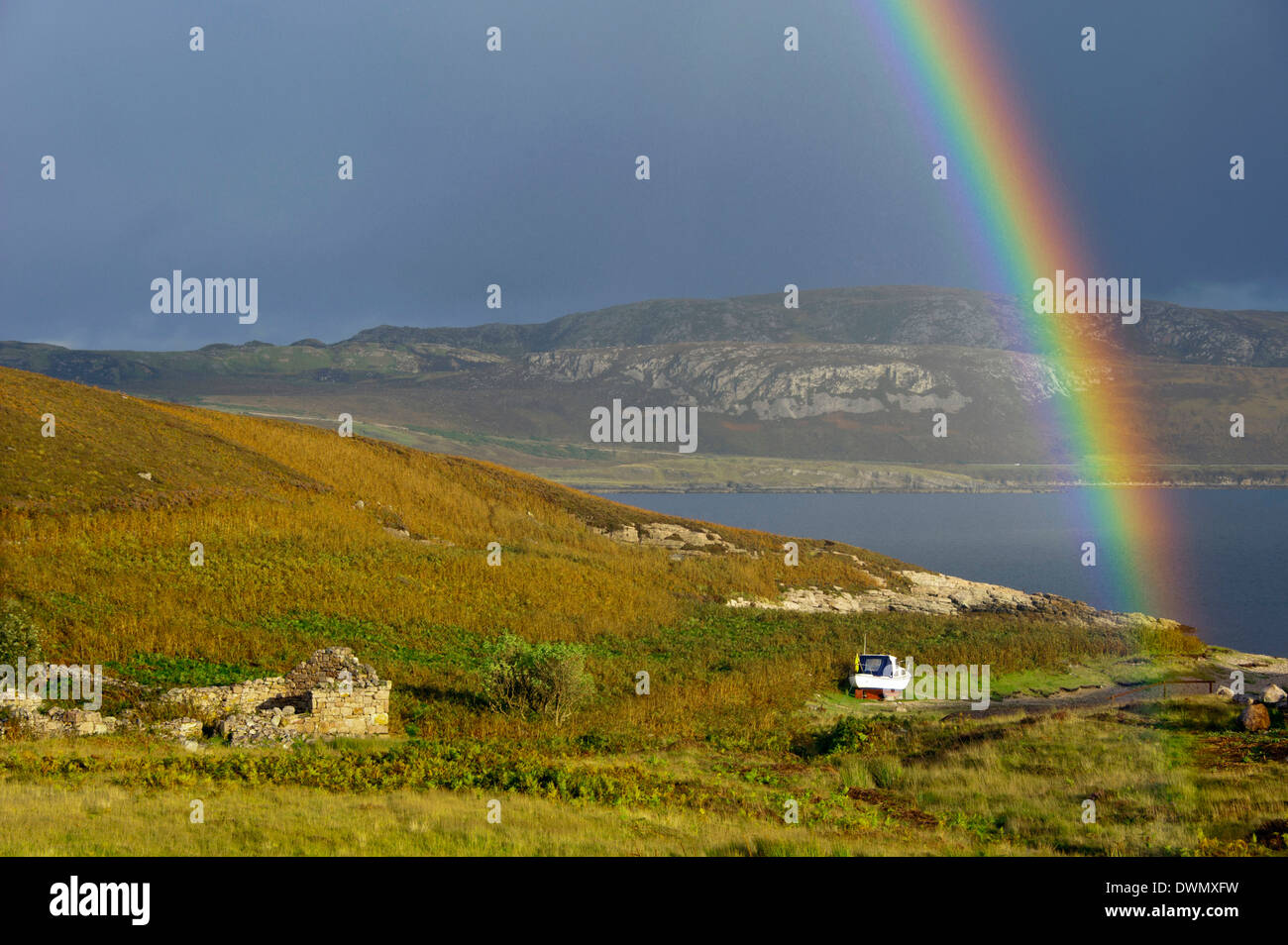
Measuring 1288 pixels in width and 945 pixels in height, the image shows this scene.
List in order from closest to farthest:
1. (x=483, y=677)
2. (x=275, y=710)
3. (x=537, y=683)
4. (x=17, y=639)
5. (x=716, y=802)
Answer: (x=716, y=802)
(x=275, y=710)
(x=17, y=639)
(x=537, y=683)
(x=483, y=677)

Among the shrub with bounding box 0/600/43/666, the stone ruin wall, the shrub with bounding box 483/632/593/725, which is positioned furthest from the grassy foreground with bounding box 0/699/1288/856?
the shrub with bounding box 0/600/43/666

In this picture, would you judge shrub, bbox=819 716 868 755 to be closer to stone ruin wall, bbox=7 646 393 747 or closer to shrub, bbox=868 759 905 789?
shrub, bbox=868 759 905 789

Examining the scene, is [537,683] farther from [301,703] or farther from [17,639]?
[17,639]

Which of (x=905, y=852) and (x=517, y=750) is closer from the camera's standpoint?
(x=905, y=852)

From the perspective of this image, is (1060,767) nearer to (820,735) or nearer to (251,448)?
(820,735)

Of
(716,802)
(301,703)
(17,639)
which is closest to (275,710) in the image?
(301,703)
